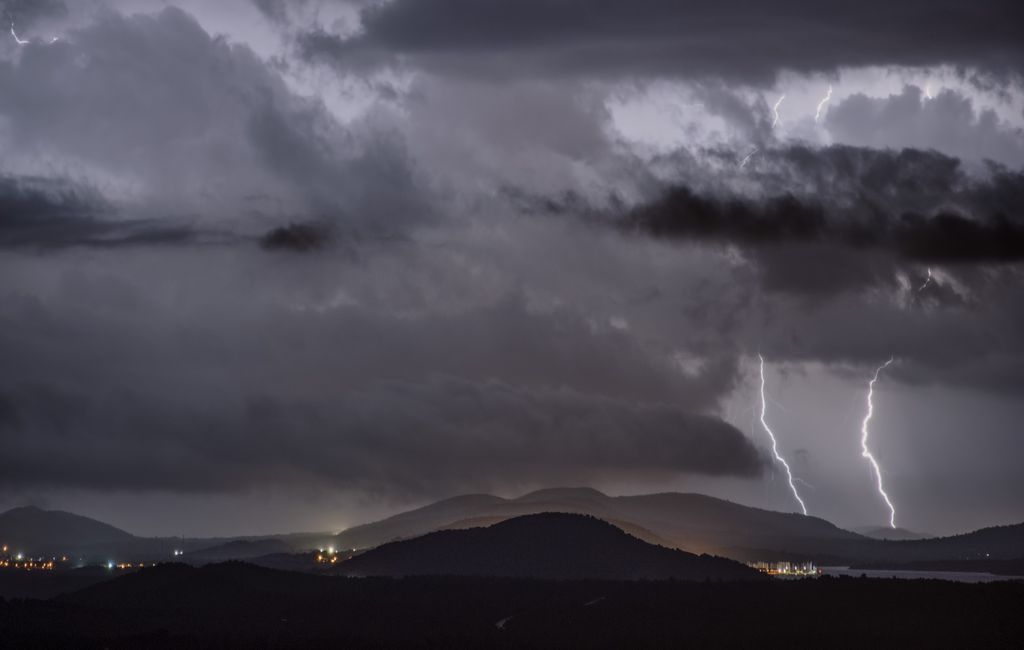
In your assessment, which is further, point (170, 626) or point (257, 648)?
point (170, 626)

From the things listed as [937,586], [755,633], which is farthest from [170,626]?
[937,586]

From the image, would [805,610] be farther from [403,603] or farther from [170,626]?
[170,626]

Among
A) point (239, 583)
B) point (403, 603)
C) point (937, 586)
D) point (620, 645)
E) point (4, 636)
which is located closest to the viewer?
point (620, 645)

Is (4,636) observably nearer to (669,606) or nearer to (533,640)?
(533,640)

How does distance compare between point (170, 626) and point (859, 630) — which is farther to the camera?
point (170, 626)

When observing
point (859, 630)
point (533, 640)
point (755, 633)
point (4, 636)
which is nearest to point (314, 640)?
point (533, 640)

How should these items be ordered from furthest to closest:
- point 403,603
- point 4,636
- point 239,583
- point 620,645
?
point 239,583, point 403,603, point 4,636, point 620,645
